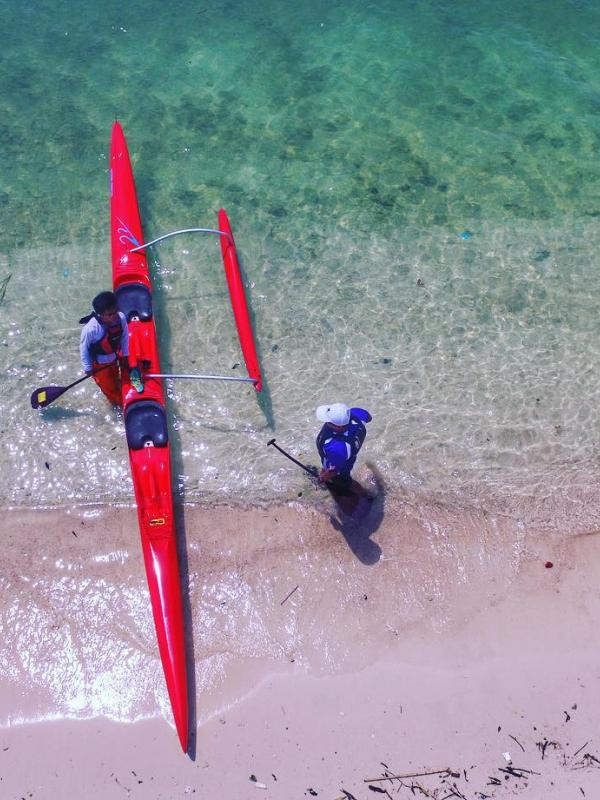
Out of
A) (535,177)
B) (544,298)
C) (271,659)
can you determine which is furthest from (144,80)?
(271,659)

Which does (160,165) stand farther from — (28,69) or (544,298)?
(544,298)

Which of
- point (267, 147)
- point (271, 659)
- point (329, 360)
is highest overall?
point (267, 147)

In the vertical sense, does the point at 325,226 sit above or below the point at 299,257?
above

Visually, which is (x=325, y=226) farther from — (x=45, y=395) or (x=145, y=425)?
(x=45, y=395)

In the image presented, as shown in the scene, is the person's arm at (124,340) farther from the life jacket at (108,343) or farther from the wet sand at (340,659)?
the wet sand at (340,659)

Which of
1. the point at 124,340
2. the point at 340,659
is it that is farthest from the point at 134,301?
the point at 340,659
